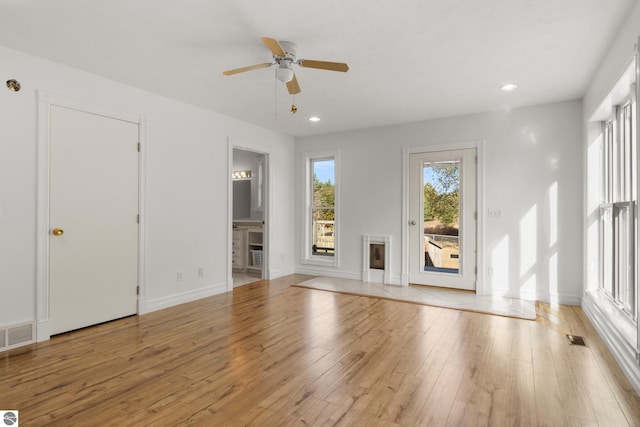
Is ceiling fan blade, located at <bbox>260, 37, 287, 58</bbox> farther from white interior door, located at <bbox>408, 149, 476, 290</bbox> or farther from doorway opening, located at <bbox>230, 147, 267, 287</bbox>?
white interior door, located at <bbox>408, 149, 476, 290</bbox>

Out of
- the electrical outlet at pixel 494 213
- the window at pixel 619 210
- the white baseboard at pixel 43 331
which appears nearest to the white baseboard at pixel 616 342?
the window at pixel 619 210

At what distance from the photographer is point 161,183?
166 inches

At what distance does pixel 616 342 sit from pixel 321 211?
4469 millimetres

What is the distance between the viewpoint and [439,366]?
104 inches

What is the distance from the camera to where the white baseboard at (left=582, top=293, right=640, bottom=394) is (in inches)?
92.8

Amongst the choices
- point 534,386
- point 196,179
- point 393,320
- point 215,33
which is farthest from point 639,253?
point 196,179

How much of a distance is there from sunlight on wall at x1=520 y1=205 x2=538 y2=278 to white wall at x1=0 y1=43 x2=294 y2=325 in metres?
3.75

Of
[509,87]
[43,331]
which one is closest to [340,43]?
[509,87]

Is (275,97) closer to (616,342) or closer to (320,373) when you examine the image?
(320,373)

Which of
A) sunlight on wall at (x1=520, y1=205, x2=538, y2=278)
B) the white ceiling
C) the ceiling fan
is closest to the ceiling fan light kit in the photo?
the ceiling fan

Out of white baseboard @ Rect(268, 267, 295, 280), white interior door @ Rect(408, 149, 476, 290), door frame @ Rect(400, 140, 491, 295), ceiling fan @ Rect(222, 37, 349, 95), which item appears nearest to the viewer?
ceiling fan @ Rect(222, 37, 349, 95)

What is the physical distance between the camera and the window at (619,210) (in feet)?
9.45

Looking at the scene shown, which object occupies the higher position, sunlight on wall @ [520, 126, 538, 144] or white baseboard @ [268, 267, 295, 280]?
sunlight on wall @ [520, 126, 538, 144]

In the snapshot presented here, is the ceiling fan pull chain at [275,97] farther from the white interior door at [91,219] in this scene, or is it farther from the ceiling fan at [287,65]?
the white interior door at [91,219]
